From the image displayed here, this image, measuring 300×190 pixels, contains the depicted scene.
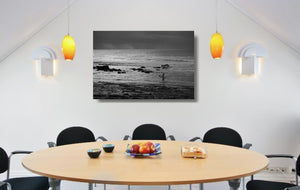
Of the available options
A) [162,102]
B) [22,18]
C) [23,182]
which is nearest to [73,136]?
[23,182]

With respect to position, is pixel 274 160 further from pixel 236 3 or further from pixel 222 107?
pixel 236 3

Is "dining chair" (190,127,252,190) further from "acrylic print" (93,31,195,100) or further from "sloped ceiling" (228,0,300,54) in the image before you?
"sloped ceiling" (228,0,300,54)

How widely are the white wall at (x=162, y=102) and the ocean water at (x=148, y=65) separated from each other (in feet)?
0.57

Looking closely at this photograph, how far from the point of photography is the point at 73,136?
2.99 meters

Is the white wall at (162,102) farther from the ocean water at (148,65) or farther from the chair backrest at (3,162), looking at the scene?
the chair backrest at (3,162)

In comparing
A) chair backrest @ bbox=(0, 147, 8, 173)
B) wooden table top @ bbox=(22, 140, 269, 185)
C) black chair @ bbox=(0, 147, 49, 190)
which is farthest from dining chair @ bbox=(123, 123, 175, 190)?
chair backrest @ bbox=(0, 147, 8, 173)

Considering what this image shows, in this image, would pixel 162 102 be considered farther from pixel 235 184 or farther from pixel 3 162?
pixel 3 162

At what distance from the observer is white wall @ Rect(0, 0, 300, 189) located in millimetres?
3645

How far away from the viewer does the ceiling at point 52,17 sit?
2939 millimetres

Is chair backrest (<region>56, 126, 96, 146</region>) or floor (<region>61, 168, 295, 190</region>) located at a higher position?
chair backrest (<region>56, 126, 96, 146</region>)

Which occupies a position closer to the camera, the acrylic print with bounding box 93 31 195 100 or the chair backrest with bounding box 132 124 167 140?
the chair backrest with bounding box 132 124 167 140

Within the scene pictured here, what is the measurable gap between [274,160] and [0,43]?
15.1ft

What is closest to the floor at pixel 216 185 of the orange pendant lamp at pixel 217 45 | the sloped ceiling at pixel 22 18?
the orange pendant lamp at pixel 217 45

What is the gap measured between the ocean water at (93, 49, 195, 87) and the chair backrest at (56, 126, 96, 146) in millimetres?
964
